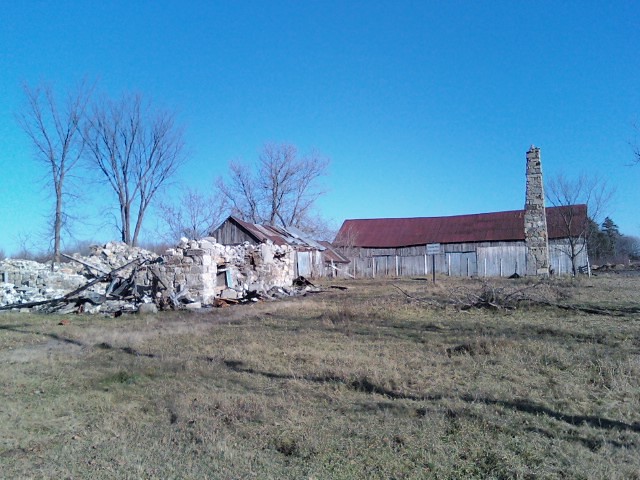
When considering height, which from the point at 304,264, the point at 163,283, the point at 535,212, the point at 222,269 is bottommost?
the point at 163,283

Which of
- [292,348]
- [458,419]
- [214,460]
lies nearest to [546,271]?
[292,348]

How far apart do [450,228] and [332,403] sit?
3846 centimetres

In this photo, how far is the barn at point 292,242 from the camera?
93.3 ft

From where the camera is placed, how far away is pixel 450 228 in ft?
139

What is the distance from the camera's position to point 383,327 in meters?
11.1

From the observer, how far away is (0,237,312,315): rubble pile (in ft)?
54.7

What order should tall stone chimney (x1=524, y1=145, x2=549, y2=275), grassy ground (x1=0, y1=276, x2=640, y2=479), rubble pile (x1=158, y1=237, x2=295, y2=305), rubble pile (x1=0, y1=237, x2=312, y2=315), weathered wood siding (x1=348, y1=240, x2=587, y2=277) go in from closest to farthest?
grassy ground (x1=0, y1=276, x2=640, y2=479) < rubble pile (x1=0, y1=237, x2=312, y2=315) < rubble pile (x1=158, y1=237, x2=295, y2=305) < tall stone chimney (x1=524, y1=145, x2=549, y2=275) < weathered wood siding (x1=348, y1=240, x2=587, y2=277)

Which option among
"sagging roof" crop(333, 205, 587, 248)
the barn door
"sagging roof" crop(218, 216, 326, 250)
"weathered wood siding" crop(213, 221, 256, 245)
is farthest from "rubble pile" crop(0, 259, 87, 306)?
"sagging roof" crop(333, 205, 587, 248)

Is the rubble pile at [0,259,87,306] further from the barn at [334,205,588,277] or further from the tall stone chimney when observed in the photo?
the barn at [334,205,588,277]

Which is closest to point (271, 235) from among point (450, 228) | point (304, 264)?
point (304, 264)

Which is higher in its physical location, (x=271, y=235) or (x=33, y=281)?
(x=271, y=235)

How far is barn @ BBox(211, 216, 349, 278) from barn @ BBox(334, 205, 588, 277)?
3.84 metres

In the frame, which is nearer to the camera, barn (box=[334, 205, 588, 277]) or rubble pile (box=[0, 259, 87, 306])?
rubble pile (box=[0, 259, 87, 306])

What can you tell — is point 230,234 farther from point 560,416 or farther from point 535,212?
point 560,416
